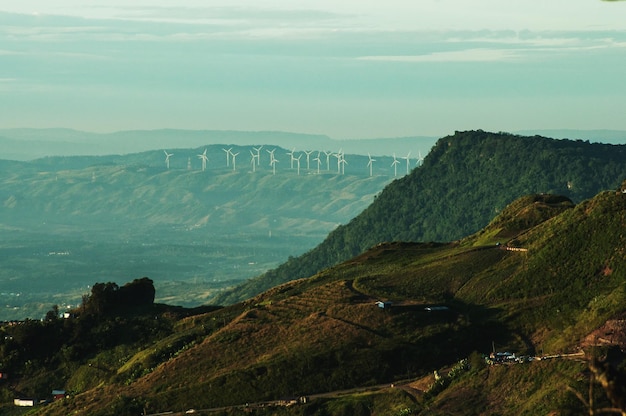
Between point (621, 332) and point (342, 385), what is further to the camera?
point (342, 385)

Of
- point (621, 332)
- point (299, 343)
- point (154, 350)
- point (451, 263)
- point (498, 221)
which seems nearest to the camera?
point (621, 332)

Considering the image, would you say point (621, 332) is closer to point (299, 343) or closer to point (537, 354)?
point (537, 354)

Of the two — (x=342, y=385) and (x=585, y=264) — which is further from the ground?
(x=585, y=264)

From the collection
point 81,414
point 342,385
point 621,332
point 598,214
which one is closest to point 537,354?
point 621,332

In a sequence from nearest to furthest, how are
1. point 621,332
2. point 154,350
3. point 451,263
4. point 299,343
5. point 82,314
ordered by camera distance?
1. point 621,332
2. point 299,343
3. point 154,350
4. point 451,263
5. point 82,314

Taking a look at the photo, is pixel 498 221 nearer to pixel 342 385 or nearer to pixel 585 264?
pixel 585 264

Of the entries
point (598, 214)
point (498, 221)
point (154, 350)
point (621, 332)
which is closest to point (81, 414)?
point (154, 350)
